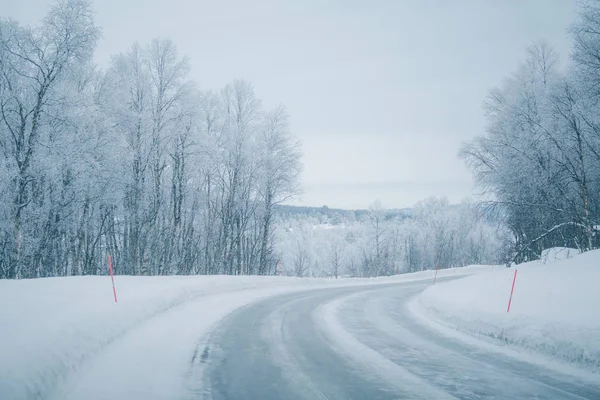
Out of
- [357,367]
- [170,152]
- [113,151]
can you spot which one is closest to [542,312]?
[357,367]

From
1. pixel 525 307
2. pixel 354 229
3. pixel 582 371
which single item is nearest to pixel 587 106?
pixel 525 307

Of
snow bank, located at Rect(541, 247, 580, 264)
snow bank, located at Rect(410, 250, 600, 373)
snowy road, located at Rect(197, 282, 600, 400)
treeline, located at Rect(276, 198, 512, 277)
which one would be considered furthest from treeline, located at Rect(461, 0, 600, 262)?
treeline, located at Rect(276, 198, 512, 277)

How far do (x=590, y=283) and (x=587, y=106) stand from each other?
35.6 ft

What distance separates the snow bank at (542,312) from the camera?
5.94m

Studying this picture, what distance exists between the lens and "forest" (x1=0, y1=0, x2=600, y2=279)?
1507 cm

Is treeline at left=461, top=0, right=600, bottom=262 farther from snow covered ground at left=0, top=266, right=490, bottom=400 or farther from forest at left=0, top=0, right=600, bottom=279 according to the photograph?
snow covered ground at left=0, top=266, right=490, bottom=400

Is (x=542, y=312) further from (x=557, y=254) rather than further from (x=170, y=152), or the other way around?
(x=170, y=152)

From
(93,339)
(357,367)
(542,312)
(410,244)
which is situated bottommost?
(357,367)

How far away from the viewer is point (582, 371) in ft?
17.7

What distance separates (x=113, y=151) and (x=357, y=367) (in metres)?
17.0

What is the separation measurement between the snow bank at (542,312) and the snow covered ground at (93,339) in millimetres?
6136

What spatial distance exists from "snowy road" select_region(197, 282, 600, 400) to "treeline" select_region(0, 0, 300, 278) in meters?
11.6

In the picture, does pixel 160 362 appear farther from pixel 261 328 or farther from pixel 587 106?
pixel 587 106

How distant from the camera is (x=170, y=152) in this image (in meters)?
23.2
